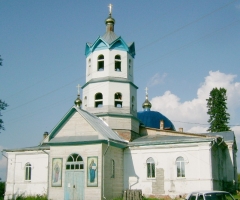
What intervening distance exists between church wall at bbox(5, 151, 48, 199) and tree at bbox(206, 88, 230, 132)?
27.1 meters

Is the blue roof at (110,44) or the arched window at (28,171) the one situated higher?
the blue roof at (110,44)

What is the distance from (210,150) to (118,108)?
794 cm

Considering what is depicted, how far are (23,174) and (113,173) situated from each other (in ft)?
27.1

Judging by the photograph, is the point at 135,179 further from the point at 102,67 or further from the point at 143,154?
the point at 102,67

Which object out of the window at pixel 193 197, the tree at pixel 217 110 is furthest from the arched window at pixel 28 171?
the tree at pixel 217 110

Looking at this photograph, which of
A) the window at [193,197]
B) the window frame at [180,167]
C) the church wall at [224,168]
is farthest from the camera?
the church wall at [224,168]

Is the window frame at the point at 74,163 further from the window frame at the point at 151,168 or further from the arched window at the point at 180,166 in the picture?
the arched window at the point at 180,166

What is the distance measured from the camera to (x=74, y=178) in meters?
22.8

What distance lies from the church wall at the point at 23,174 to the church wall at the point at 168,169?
6.82 m

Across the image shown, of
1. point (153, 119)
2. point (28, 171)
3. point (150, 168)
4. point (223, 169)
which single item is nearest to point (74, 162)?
point (150, 168)

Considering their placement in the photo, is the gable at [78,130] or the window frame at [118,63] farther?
the window frame at [118,63]

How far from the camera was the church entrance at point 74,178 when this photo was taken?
22.5 metres

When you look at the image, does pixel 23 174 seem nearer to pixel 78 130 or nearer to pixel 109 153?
pixel 78 130

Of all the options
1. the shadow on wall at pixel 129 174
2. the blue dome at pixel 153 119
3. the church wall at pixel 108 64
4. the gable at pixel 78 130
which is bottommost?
the shadow on wall at pixel 129 174
